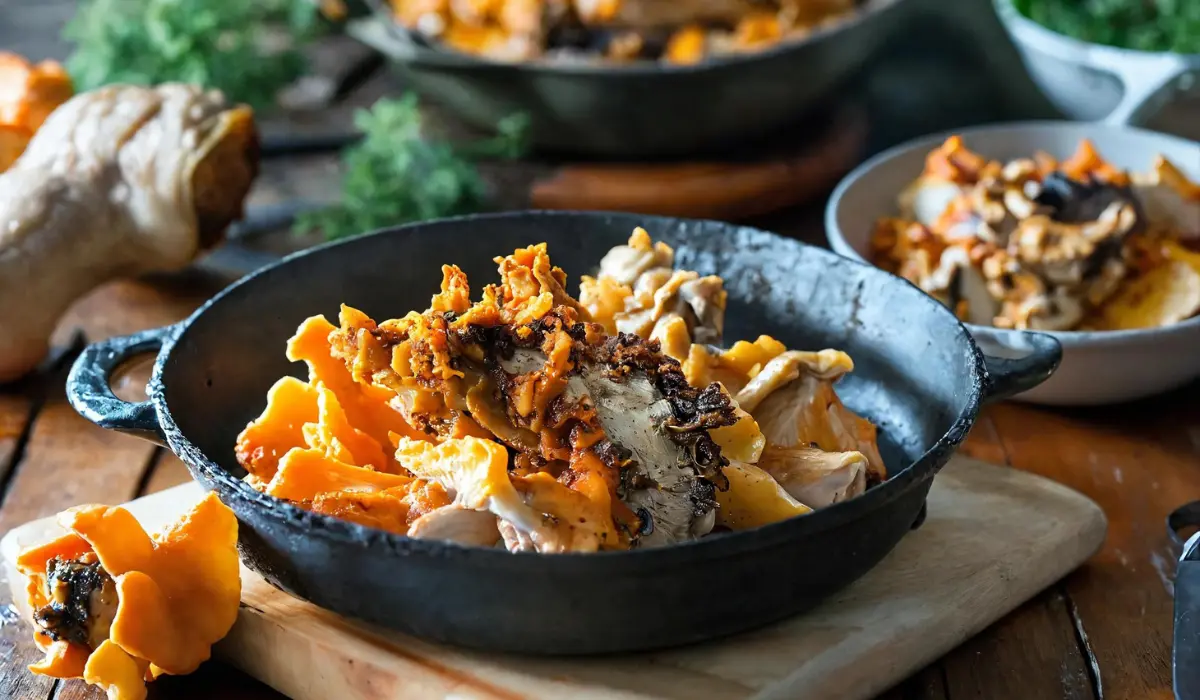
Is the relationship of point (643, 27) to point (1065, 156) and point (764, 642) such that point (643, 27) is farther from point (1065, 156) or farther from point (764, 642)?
point (764, 642)

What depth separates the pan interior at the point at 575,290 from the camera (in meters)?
1.04

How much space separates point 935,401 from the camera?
1.04m

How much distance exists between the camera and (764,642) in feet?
2.88

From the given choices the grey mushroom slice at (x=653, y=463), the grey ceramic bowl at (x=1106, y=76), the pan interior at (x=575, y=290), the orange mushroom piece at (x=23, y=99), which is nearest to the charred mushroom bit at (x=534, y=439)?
the grey mushroom slice at (x=653, y=463)

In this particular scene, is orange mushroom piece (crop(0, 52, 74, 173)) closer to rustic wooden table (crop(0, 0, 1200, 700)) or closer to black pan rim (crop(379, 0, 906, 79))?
rustic wooden table (crop(0, 0, 1200, 700))

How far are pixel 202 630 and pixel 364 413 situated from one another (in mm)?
213

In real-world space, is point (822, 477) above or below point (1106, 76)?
above

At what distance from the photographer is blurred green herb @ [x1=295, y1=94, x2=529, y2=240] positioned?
1709 mm

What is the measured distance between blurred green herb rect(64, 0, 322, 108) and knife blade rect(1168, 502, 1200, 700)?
5.15 ft

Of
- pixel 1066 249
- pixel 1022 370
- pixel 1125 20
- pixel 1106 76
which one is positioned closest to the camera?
pixel 1022 370

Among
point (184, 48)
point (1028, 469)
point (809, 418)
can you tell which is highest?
point (809, 418)

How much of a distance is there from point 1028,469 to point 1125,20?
117 cm

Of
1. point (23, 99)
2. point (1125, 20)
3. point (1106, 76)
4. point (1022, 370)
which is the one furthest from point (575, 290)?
point (1125, 20)

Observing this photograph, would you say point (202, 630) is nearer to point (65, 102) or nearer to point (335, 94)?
point (65, 102)
